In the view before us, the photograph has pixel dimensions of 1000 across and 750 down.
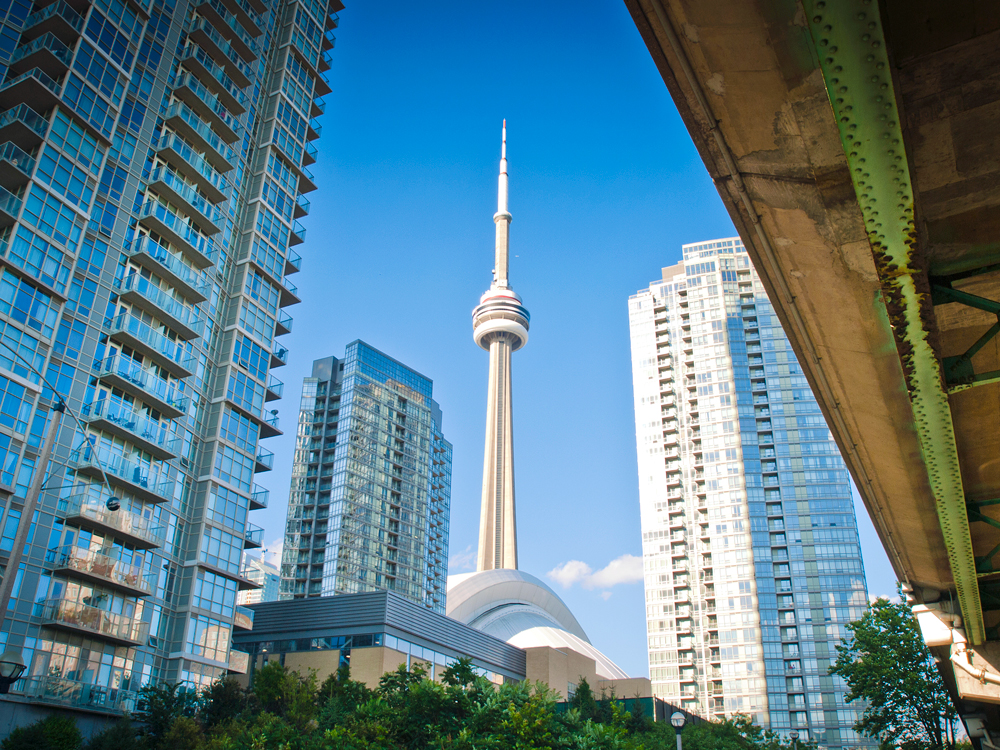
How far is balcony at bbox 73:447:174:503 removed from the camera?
38.7 m

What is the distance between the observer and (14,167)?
3697cm

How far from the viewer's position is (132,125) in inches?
1791

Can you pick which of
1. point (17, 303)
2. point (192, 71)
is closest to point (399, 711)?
point (17, 303)

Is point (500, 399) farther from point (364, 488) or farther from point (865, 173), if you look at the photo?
point (865, 173)

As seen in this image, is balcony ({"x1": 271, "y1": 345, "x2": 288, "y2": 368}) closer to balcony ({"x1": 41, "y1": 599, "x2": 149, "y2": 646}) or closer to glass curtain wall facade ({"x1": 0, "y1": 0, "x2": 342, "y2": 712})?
glass curtain wall facade ({"x1": 0, "y1": 0, "x2": 342, "y2": 712})

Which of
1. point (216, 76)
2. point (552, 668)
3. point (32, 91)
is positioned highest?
point (216, 76)

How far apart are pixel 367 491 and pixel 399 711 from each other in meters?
84.7

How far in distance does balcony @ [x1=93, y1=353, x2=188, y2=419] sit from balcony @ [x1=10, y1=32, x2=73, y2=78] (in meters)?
15.1

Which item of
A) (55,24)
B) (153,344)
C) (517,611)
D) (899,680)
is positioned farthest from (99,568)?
(517,611)

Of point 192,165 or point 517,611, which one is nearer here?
point 192,165

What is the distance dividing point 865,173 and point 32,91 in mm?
44075

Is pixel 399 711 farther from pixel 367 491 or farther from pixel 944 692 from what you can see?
pixel 367 491

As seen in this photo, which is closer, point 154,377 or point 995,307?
point 995,307

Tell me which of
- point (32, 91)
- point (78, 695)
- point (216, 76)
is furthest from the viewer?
point (216, 76)
